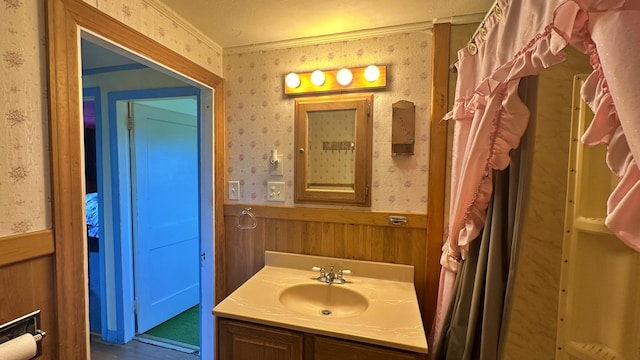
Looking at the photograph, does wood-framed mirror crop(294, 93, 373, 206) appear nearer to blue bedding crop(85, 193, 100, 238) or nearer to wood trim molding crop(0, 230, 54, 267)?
wood trim molding crop(0, 230, 54, 267)

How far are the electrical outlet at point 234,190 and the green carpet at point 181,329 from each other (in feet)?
4.52

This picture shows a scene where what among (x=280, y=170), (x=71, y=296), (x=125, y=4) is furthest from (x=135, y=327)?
(x=125, y=4)

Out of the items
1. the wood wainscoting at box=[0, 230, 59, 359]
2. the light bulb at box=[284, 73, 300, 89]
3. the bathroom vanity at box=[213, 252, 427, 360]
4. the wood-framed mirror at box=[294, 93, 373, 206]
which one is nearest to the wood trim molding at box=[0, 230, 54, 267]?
the wood wainscoting at box=[0, 230, 59, 359]

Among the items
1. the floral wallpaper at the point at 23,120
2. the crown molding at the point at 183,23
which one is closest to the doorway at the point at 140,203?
the crown molding at the point at 183,23

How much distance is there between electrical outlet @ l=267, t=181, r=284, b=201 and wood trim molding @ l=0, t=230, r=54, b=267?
3.14 feet

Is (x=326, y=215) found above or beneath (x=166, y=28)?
beneath

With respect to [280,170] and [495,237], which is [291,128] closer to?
[280,170]

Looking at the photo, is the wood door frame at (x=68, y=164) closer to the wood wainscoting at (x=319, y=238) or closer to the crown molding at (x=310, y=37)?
the crown molding at (x=310, y=37)

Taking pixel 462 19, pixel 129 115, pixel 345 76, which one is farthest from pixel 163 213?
pixel 462 19

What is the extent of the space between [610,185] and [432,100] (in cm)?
74

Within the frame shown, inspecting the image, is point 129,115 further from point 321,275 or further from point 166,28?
point 321,275

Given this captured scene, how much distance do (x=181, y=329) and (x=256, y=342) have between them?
1.70 metres

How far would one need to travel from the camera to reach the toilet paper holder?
0.80 meters

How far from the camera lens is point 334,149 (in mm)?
1564
